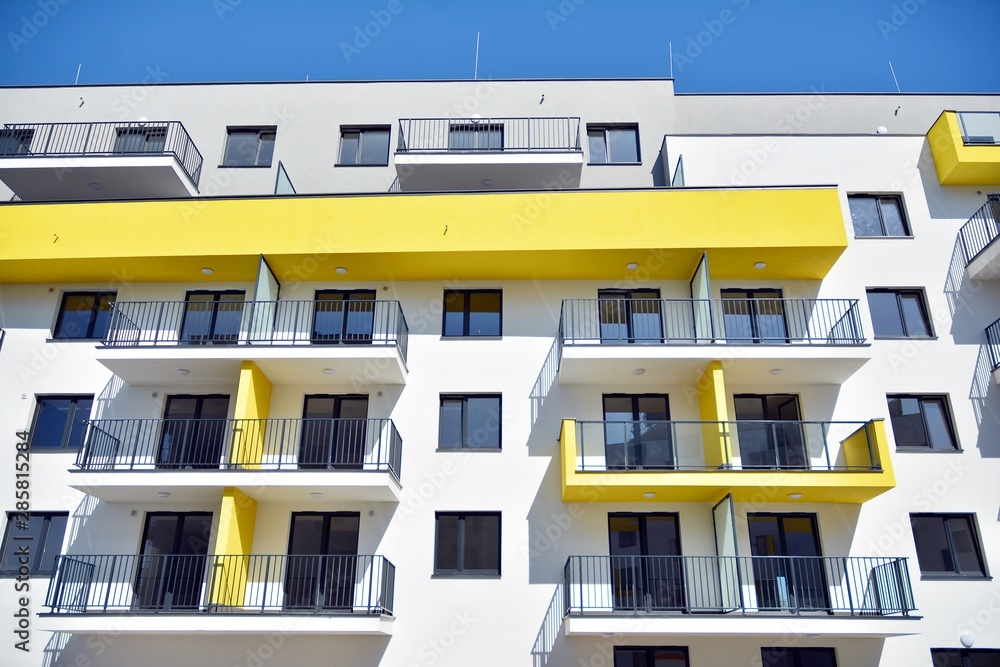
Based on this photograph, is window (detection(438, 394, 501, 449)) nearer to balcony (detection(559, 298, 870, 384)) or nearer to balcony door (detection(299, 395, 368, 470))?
balcony door (detection(299, 395, 368, 470))

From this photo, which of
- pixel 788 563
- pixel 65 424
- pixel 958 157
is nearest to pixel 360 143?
pixel 65 424

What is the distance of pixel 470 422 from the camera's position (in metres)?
17.1

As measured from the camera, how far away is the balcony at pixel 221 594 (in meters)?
14.0

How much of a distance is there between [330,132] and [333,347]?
8.29 m

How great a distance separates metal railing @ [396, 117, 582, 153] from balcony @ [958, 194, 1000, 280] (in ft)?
32.0

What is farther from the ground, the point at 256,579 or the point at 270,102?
the point at 270,102

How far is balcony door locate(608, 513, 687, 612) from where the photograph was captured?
49.0ft

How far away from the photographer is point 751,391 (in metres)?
17.2

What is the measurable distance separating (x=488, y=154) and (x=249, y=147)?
276 inches

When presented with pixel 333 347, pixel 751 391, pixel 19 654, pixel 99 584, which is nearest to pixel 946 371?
pixel 751 391

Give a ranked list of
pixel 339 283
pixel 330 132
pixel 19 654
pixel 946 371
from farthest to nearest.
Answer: pixel 330 132
pixel 339 283
pixel 946 371
pixel 19 654

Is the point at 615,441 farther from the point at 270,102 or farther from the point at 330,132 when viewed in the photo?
the point at 270,102

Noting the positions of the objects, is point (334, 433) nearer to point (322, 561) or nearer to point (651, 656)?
point (322, 561)

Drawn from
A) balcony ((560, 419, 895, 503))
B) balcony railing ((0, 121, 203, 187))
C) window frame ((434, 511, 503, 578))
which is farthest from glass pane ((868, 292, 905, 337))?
balcony railing ((0, 121, 203, 187))
